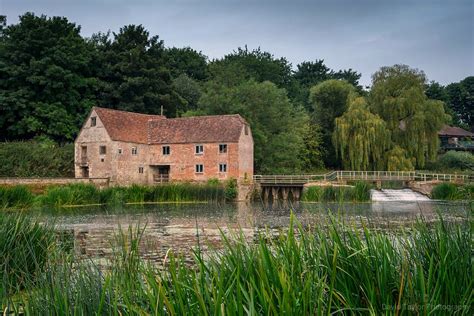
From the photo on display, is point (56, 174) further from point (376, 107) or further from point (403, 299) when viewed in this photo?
point (403, 299)

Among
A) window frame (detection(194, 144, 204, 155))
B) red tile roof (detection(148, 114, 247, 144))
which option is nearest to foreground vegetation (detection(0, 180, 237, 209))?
window frame (detection(194, 144, 204, 155))

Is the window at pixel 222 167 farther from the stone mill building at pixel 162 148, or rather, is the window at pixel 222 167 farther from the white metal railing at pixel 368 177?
the white metal railing at pixel 368 177

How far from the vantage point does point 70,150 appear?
44.3 meters

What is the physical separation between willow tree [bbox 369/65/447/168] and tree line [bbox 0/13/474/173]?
9 centimetres

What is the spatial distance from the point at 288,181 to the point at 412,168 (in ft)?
37.2

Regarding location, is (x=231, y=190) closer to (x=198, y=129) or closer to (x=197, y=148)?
(x=197, y=148)

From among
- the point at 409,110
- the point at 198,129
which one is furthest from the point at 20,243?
the point at 409,110

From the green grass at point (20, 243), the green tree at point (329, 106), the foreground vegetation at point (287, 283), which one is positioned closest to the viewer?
the foreground vegetation at point (287, 283)

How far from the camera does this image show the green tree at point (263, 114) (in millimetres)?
46438

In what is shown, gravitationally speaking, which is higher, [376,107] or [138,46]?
[138,46]

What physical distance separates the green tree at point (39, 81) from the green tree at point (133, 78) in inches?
129

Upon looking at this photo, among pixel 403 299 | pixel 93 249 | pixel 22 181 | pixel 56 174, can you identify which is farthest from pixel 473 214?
pixel 56 174

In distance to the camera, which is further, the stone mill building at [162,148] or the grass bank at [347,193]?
the stone mill building at [162,148]

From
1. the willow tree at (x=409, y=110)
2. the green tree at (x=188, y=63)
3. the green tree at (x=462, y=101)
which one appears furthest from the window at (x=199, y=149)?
the green tree at (x=462, y=101)
